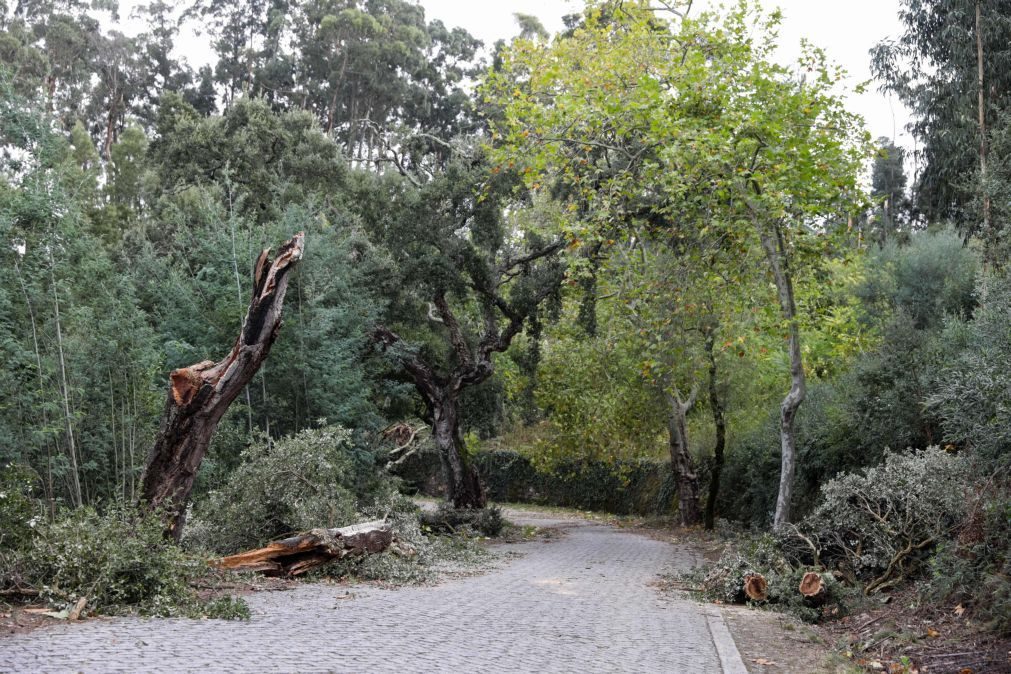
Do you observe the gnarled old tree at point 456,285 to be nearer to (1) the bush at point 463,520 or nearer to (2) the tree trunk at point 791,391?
(1) the bush at point 463,520

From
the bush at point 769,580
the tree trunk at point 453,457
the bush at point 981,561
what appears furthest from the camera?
the tree trunk at point 453,457

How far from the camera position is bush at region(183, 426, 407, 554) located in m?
11.4

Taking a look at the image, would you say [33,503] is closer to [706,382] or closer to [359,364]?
[359,364]

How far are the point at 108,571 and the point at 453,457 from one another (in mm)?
13298

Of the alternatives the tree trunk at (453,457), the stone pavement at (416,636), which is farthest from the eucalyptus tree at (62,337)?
the tree trunk at (453,457)

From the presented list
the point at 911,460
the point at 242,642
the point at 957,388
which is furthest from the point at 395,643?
the point at 911,460

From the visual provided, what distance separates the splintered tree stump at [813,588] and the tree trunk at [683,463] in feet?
40.3

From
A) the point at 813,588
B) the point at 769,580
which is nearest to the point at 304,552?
the point at 769,580

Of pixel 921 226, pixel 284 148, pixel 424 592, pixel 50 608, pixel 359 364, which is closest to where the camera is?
pixel 50 608

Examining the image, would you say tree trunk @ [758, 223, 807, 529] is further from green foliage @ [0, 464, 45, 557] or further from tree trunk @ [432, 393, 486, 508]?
green foliage @ [0, 464, 45, 557]

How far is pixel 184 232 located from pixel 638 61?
30.6 ft

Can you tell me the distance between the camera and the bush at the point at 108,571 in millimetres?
7406

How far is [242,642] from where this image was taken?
6273mm

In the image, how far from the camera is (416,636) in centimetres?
701
